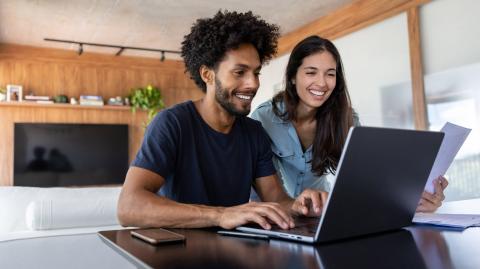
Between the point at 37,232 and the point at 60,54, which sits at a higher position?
the point at 60,54

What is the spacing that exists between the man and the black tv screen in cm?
504

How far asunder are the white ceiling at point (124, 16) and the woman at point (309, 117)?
2.66 metres

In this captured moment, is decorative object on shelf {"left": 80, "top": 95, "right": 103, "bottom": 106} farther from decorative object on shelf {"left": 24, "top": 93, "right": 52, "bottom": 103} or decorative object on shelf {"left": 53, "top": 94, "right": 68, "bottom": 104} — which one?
decorative object on shelf {"left": 24, "top": 93, "right": 52, "bottom": 103}

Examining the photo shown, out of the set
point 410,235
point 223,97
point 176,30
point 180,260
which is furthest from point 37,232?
point 176,30

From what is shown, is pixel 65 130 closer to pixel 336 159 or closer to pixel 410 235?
pixel 336 159

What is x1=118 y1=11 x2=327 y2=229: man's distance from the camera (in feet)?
4.09

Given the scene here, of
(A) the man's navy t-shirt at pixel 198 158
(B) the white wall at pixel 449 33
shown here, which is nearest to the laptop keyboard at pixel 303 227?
(A) the man's navy t-shirt at pixel 198 158

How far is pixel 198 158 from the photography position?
144 cm

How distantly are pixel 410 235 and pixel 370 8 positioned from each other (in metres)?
3.82

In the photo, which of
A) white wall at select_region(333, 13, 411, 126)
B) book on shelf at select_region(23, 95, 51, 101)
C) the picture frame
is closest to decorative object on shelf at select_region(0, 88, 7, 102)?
the picture frame

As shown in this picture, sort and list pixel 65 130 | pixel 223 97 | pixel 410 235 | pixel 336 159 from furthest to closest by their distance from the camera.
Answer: pixel 65 130, pixel 336 159, pixel 223 97, pixel 410 235

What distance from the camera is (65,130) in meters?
6.24

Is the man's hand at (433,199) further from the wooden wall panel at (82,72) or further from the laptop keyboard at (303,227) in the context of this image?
the wooden wall panel at (82,72)

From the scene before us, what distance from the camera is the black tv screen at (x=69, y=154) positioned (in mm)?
6012
